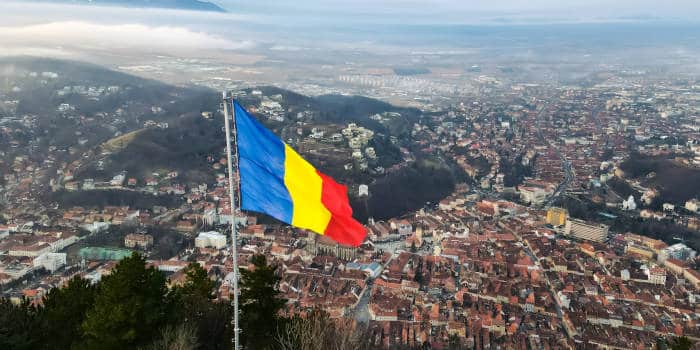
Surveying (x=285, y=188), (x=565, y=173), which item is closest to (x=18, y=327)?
(x=285, y=188)

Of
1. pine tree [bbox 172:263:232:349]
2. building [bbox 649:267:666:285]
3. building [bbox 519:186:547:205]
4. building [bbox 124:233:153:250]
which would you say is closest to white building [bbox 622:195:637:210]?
building [bbox 519:186:547:205]

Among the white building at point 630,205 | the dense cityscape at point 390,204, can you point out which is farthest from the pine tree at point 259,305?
the white building at point 630,205

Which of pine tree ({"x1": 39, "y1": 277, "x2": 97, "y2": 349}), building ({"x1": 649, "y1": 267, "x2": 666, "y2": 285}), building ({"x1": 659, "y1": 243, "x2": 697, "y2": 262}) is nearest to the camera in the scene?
pine tree ({"x1": 39, "y1": 277, "x2": 97, "y2": 349})

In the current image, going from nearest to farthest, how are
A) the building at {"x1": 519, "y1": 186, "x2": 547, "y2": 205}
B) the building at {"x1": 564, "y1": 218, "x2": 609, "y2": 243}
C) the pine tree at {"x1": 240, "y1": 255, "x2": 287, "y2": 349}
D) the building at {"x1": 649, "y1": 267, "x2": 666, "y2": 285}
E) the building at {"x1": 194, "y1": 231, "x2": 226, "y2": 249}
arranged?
the pine tree at {"x1": 240, "y1": 255, "x2": 287, "y2": 349} < the building at {"x1": 649, "y1": 267, "x2": 666, "y2": 285} < the building at {"x1": 194, "y1": 231, "x2": 226, "y2": 249} < the building at {"x1": 564, "y1": 218, "x2": 609, "y2": 243} < the building at {"x1": 519, "y1": 186, "x2": 547, "y2": 205}

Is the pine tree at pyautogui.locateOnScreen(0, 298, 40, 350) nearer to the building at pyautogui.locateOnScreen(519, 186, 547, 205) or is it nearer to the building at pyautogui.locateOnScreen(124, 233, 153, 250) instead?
the building at pyautogui.locateOnScreen(124, 233, 153, 250)

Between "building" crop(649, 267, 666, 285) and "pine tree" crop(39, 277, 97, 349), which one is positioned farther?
"building" crop(649, 267, 666, 285)

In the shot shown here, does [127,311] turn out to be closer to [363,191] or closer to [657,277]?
[657,277]

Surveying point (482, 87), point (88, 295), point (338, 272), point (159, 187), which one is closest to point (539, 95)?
point (482, 87)

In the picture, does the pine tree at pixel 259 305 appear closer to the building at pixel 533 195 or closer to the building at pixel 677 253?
the building at pixel 677 253
